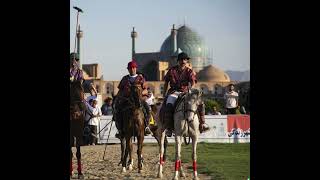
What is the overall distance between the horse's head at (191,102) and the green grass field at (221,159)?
1245 millimetres

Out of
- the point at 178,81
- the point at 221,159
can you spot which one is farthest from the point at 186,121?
the point at 221,159

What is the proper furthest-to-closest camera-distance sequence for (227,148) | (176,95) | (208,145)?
1. (208,145)
2. (227,148)
3. (176,95)

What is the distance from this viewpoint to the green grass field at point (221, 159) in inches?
450

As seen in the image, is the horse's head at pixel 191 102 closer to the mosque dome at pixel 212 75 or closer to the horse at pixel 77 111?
the horse at pixel 77 111

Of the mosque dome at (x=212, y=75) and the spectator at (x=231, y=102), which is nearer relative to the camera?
the spectator at (x=231, y=102)

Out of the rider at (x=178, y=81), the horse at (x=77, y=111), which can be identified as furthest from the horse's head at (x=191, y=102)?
the horse at (x=77, y=111)

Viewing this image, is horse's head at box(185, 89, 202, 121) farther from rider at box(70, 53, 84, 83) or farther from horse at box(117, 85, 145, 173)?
rider at box(70, 53, 84, 83)

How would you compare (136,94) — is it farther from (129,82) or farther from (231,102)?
(231,102)

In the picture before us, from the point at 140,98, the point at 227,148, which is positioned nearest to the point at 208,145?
the point at 227,148

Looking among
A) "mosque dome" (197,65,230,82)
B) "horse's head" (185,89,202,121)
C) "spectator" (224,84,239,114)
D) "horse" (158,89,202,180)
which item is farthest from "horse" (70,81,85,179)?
"mosque dome" (197,65,230,82)

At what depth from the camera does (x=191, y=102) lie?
10844 millimetres
